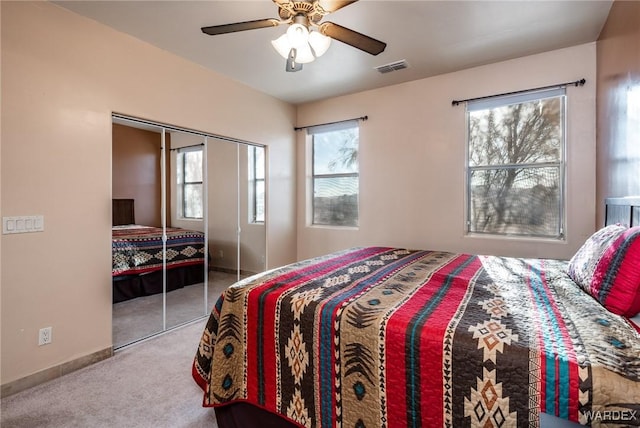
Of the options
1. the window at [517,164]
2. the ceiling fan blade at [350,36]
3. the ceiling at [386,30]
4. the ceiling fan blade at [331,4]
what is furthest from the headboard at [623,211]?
the ceiling fan blade at [331,4]

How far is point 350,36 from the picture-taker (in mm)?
1913

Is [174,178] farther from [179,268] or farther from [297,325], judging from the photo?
[297,325]

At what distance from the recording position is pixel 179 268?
336cm

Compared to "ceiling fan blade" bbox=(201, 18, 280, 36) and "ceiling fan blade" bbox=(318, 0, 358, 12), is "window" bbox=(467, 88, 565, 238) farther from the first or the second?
"ceiling fan blade" bbox=(201, 18, 280, 36)

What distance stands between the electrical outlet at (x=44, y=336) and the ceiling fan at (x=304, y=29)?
2384 mm

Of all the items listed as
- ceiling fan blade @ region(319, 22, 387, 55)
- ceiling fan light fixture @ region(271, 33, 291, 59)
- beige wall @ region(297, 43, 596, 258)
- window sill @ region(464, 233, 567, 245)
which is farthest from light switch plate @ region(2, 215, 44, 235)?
window sill @ region(464, 233, 567, 245)

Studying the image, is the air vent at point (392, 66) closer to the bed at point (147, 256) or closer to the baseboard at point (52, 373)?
the bed at point (147, 256)

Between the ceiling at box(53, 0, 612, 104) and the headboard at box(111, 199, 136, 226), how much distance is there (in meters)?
1.46

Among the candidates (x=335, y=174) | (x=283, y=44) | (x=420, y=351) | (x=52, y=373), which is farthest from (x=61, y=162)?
(x=335, y=174)

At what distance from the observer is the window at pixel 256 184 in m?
4.09

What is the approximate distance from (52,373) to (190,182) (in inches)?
75.8

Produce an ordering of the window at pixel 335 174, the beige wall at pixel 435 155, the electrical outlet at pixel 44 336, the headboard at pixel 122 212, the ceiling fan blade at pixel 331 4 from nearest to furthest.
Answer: the ceiling fan blade at pixel 331 4, the electrical outlet at pixel 44 336, the headboard at pixel 122 212, the beige wall at pixel 435 155, the window at pixel 335 174

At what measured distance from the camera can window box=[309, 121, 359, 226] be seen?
14.1 ft

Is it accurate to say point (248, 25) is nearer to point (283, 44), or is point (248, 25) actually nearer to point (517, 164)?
point (283, 44)
